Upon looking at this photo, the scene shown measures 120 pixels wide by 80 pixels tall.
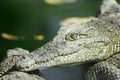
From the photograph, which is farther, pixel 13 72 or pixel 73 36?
pixel 73 36

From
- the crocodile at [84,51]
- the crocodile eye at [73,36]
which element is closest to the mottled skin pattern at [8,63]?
the crocodile at [84,51]

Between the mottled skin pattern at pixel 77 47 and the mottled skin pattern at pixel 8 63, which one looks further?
the mottled skin pattern at pixel 8 63

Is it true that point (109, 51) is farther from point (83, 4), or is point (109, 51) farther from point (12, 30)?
point (83, 4)

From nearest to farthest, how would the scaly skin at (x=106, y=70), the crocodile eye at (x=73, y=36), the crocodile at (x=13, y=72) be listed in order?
1. the crocodile at (x=13, y=72)
2. the scaly skin at (x=106, y=70)
3. the crocodile eye at (x=73, y=36)

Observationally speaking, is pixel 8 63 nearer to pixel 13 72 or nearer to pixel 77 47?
pixel 13 72

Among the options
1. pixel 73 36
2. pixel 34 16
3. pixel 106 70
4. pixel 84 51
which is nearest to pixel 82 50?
pixel 84 51

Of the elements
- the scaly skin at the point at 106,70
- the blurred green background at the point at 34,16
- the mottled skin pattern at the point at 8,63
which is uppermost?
the blurred green background at the point at 34,16

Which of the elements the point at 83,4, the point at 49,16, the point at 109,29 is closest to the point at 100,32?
the point at 109,29

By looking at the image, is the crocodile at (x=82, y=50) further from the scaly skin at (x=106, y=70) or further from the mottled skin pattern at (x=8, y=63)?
the mottled skin pattern at (x=8, y=63)
